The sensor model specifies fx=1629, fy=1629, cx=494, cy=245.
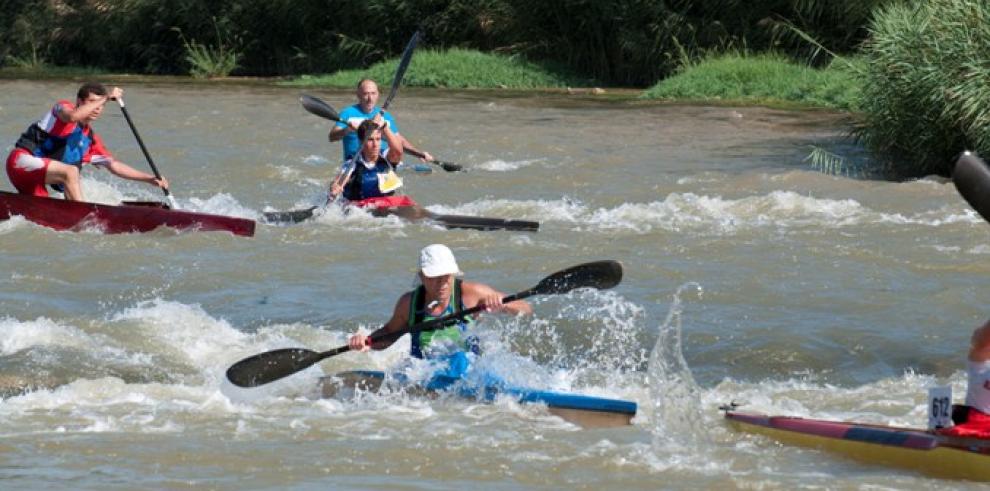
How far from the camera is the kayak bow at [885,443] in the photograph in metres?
6.61

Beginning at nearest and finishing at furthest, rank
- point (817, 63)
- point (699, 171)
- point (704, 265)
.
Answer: point (704, 265), point (699, 171), point (817, 63)

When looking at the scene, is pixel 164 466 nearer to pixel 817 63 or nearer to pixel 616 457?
pixel 616 457

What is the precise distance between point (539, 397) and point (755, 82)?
1785 centimetres

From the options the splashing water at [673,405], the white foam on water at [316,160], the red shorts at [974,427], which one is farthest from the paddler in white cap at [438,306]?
the white foam on water at [316,160]

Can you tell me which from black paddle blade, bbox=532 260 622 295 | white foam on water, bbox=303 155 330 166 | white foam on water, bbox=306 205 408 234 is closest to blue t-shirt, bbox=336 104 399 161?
white foam on water, bbox=306 205 408 234

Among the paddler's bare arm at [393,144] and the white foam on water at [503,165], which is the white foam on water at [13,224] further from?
the white foam on water at [503,165]

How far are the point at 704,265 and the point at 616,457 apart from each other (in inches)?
190

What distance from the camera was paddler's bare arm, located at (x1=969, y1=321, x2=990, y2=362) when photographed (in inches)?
254

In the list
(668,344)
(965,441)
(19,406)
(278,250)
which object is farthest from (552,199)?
(965,441)

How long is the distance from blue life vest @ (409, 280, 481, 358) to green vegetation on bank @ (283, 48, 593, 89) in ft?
67.0

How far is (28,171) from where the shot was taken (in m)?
13.0

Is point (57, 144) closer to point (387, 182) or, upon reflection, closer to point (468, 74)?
point (387, 182)

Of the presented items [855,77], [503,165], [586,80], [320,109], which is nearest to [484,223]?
[320,109]

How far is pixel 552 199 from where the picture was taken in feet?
51.5
